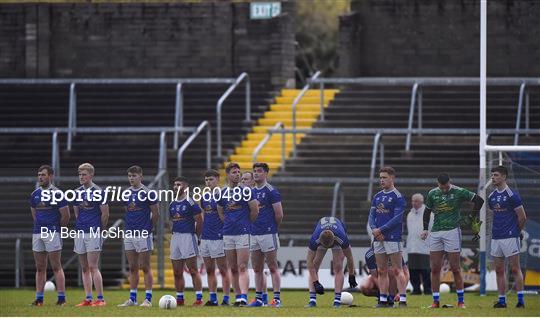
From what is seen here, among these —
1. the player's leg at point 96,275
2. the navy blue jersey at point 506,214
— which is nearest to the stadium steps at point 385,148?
the navy blue jersey at point 506,214

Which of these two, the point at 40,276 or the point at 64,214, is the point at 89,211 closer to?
the point at 64,214

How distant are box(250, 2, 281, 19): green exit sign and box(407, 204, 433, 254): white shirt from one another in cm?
921

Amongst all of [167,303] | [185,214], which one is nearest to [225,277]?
[185,214]

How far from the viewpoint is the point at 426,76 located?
37.4m

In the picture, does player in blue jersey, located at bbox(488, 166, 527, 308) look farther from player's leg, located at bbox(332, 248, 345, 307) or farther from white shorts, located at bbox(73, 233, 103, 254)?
white shorts, located at bbox(73, 233, 103, 254)

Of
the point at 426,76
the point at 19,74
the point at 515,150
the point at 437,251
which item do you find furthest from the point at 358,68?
the point at 437,251

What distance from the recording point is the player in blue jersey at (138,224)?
1017 inches

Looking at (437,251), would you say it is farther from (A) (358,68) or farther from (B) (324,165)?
(A) (358,68)

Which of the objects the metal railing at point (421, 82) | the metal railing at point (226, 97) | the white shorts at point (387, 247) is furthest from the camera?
the metal railing at point (226, 97)

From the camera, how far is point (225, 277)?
2602 centimetres

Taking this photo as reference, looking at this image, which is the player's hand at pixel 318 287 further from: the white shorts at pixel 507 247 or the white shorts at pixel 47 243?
the white shorts at pixel 47 243

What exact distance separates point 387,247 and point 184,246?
318cm

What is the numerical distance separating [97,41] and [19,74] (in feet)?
6.74

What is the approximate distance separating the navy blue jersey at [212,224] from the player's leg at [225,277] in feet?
1.24
